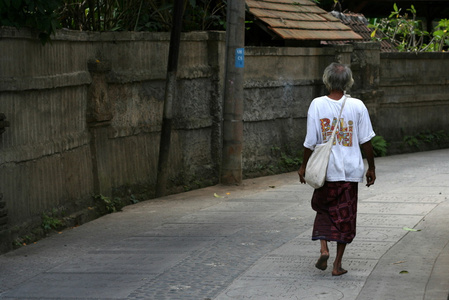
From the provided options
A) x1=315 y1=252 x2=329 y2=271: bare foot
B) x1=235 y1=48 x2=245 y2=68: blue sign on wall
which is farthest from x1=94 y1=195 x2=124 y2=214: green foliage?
x1=315 y1=252 x2=329 y2=271: bare foot

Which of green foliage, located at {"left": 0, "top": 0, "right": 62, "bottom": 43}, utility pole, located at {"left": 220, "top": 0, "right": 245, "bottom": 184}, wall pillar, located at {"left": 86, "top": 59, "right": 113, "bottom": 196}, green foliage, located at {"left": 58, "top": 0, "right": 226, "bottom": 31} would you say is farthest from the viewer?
utility pole, located at {"left": 220, "top": 0, "right": 245, "bottom": 184}

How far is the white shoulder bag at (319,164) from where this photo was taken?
253 inches

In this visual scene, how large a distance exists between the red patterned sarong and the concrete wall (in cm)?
295

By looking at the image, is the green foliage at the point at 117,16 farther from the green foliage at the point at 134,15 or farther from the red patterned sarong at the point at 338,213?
the red patterned sarong at the point at 338,213

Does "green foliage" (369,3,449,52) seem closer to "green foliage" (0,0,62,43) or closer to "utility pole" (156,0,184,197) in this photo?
"utility pole" (156,0,184,197)

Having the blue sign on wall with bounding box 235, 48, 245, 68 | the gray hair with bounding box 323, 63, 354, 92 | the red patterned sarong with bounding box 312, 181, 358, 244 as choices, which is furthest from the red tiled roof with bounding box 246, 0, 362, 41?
the red patterned sarong with bounding box 312, 181, 358, 244

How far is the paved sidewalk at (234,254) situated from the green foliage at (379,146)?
195 inches

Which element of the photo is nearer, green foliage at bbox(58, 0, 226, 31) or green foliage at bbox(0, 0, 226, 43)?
green foliage at bbox(0, 0, 226, 43)

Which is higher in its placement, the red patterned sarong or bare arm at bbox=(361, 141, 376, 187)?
bare arm at bbox=(361, 141, 376, 187)

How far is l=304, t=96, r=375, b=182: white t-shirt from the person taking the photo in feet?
21.2

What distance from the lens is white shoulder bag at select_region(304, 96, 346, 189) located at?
644 cm

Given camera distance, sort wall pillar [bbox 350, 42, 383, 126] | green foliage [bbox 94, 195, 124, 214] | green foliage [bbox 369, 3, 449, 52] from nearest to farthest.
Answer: green foliage [bbox 94, 195, 124, 214] → wall pillar [bbox 350, 42, 383, 126] → green foliage [bbox 369, 3, 449, 52]

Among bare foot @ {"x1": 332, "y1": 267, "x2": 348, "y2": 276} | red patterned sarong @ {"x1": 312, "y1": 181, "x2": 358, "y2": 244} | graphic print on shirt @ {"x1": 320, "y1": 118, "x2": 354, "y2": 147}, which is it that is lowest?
bare foot @ {"x1": 332, "y1": 267, "x2": 348, "y2": 276}

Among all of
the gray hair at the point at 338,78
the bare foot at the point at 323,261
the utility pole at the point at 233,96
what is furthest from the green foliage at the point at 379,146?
the bare foot at the point at 323,261
